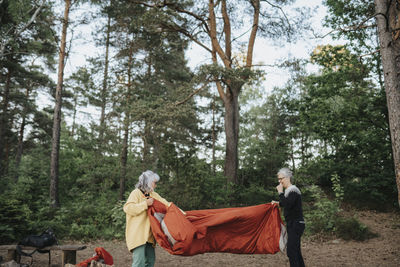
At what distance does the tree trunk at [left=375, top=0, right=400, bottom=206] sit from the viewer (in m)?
5.85

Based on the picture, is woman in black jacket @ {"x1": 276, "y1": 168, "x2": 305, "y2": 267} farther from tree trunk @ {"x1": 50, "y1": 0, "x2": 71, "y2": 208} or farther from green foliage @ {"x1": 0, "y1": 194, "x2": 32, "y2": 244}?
tree trunk @ {"x1": 50, "y1": 0, "x2": 71, "y2": 208}

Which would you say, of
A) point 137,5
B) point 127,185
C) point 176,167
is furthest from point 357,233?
point 137,5

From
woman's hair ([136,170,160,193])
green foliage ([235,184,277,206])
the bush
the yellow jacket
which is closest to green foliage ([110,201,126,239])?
green foliage ([235,184,277,206])

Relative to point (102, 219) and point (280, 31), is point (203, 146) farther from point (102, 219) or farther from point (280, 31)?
point (102, 219)

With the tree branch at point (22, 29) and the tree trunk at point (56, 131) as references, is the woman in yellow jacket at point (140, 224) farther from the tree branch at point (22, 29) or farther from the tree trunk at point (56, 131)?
the tree trunk at point (56, 131)

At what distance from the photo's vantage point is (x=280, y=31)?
13250 millimetres

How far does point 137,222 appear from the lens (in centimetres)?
381

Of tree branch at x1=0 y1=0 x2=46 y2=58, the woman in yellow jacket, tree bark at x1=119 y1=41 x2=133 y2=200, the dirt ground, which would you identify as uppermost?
tree branch at x1=0 y1=0 x2=46 y2=58

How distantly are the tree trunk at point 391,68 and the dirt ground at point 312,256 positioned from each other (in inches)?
82.1

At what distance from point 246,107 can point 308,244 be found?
2484cm

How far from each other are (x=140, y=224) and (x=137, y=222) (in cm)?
5

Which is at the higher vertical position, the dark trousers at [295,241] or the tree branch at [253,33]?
the tree branch at [253,33]

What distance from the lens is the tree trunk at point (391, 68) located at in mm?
5848

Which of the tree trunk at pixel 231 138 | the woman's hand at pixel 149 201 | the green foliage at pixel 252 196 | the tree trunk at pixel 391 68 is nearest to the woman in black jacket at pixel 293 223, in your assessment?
the woman's hand at pixel 149 201
